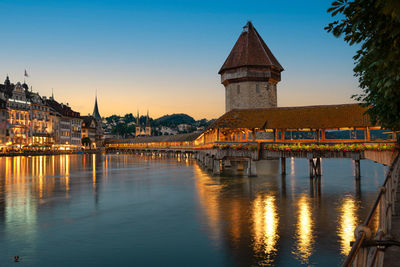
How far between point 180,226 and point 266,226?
415 cm

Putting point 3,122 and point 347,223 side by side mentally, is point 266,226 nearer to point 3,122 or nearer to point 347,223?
point 347,223

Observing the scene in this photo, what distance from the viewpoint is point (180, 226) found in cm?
1770

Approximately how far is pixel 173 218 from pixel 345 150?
1944cm

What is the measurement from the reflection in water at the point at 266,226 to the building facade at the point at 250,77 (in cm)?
3844

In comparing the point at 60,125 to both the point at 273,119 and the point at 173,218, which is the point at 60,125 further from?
the point at 173,218

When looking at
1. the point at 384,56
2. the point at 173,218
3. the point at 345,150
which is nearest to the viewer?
the point at 384,56

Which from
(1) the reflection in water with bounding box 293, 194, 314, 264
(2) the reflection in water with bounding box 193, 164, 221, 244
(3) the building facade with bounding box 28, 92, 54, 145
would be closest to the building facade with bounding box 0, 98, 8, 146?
(3) the building facade with bounding box 28, 92, 54, 145

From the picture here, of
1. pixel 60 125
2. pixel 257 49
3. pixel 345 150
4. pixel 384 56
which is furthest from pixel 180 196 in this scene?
pixel 60 125

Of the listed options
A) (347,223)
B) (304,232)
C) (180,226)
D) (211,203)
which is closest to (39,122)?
(211,203)

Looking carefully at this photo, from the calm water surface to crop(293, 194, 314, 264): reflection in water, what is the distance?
0.04 metres

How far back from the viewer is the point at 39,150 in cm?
11575

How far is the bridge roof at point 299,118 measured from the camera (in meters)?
33.5

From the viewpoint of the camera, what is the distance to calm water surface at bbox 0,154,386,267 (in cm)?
1266

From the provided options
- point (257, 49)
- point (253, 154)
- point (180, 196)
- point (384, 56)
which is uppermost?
point (257, 49)
